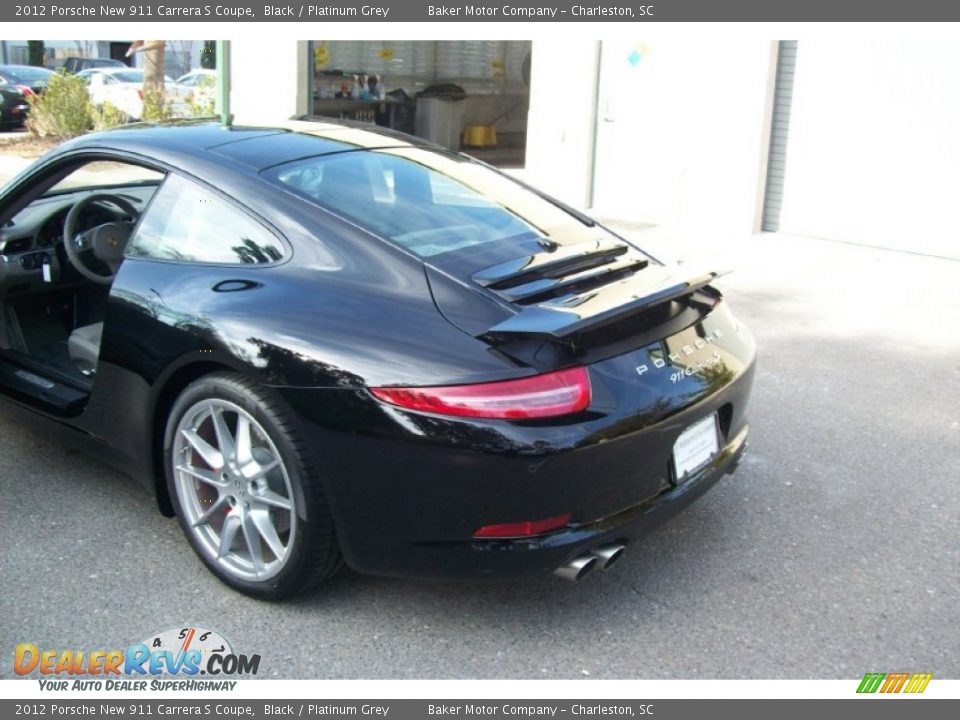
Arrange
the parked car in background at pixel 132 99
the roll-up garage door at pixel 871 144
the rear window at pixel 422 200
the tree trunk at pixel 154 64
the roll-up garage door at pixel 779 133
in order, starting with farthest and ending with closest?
the tree trunk at pixel 154 64 → the parked car in background at pixel 132 99 → the roll-up garage door at pixel 779 133 → the roll-up garage door at pixel 871 144 → the rear window at pixel 422 200

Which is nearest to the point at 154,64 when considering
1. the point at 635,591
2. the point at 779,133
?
the point at 779,133

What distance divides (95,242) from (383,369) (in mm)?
2151

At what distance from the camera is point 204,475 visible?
11.3ft

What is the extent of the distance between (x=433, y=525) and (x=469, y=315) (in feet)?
2.07

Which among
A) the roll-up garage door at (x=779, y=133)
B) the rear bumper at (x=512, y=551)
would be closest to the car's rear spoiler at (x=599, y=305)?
the rear bumper at (x=512, y=551)

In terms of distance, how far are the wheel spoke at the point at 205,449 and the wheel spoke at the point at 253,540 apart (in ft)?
0.65

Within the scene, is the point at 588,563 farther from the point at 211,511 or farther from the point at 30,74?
the point at 30,74

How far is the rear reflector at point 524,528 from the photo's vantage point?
9.66ft

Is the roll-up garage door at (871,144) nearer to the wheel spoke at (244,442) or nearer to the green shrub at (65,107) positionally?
the wheel spoke at (244,442)

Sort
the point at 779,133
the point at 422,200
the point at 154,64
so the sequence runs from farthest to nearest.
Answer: the point at 154,64 < the point at 779,133 < the point at 422,200

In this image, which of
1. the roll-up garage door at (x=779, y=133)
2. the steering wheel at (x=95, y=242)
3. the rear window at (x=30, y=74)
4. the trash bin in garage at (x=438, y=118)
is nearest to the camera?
the steering wheel at (x=95, y=242)

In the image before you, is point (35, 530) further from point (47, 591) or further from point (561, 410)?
point (561, 410)

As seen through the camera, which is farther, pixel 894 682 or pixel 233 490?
pixel 233 490

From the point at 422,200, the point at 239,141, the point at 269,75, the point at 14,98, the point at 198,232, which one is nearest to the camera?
the point at 198,232
